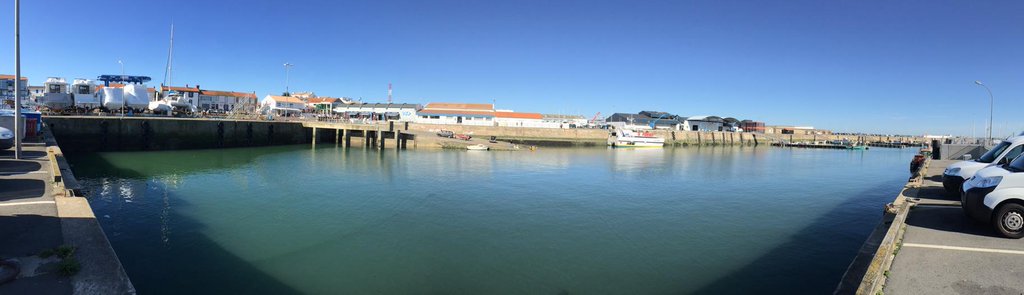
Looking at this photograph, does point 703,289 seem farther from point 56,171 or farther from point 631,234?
point 56,171

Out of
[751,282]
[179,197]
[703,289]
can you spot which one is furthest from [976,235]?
[179,197]

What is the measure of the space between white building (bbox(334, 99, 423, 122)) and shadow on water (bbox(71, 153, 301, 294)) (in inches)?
2860

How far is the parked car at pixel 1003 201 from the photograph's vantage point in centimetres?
793

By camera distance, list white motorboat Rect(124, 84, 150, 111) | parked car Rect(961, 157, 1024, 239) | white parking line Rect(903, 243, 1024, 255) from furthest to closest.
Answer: white motorboat Rect(124, 84, 150, 111)
parked car Rect(961, 157, 1024, 239)
white parking line Rect(903, 243, 1024, 255)

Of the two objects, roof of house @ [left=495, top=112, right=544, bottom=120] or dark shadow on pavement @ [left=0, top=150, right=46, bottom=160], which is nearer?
dark shadow on pavement @ [left=0, top=150, right=46, bottom=160]

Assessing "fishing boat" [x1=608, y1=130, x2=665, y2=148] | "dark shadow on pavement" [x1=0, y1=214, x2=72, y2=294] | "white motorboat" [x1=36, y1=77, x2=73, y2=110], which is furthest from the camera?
"fishing boat" [x1=608, y1=130, x2=665, y2=148]

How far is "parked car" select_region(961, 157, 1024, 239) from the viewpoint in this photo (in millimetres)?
7926

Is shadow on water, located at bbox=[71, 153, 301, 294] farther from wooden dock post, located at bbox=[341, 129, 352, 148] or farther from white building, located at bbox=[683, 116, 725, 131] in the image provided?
white building, located at bbox=[683, 116, 725, 131]

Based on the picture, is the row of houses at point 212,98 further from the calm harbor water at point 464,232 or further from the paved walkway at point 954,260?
the paved walkway at point 954,260

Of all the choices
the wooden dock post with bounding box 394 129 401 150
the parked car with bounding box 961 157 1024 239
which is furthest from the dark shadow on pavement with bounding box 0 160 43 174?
the wooden dock post with bounding box 394 129 401 150

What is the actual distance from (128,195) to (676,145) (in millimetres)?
78533

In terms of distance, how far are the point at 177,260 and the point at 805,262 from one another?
14.5 m

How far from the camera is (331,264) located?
1047 centimetres

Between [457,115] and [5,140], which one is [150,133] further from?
[457,115]
